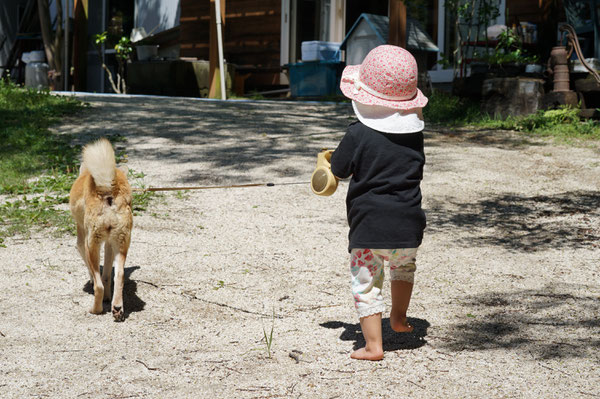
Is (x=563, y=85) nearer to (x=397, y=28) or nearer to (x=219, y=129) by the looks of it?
(x=397, y=28)

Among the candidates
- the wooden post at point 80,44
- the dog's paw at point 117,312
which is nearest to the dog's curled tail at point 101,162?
the dog's paw at point 117,312

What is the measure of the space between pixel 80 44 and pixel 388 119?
15.2 metres

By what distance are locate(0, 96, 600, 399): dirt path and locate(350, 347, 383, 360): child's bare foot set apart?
0.17 ft

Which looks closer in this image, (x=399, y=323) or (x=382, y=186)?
(x=382, y=186)

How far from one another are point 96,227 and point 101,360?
74 centimetres

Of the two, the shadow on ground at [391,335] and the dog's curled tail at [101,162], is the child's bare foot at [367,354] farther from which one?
the dog's curled tail at [101,162]

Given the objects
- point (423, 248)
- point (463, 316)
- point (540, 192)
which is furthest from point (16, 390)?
point (540, 192)

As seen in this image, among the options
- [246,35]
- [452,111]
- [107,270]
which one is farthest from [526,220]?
[246,35]

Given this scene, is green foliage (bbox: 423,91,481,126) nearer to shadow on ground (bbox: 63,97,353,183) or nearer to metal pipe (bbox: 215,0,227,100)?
shadow on ground (bbox: 63,97,353,183)

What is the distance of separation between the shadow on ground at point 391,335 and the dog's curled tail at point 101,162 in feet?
4.38

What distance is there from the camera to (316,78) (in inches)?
556

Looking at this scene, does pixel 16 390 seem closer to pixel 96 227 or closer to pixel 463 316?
pixel 96 227

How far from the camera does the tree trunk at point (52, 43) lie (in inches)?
625

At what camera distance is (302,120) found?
1017 centimetres
